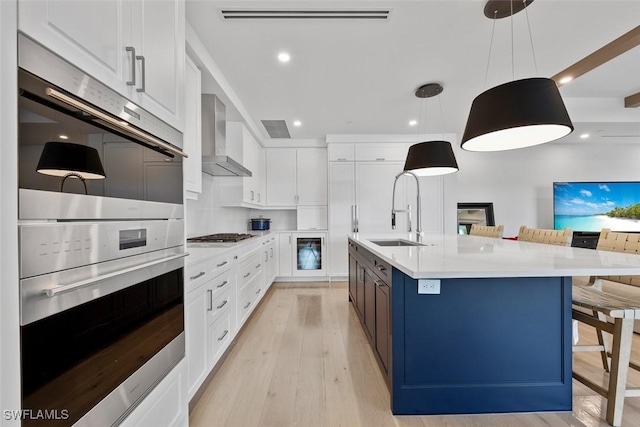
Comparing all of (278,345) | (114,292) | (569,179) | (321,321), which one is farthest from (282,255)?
(569,179)

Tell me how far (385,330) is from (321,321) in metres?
1.36

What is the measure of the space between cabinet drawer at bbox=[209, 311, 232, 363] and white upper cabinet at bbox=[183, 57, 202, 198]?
3.27 feet

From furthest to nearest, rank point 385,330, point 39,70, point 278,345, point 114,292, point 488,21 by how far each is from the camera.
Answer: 1. point 278,345
2. point 488,21
3. point 385,330
4. point 114,292
5. point 39,70

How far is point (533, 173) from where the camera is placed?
540cm

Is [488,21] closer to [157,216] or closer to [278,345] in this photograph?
[157,216]

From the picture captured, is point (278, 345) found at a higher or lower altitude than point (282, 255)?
lower

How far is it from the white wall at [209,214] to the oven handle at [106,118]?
1927mm

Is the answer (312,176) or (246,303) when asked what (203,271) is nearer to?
(246,303)

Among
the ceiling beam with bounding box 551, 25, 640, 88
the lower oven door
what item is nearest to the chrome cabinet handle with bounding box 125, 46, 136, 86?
the lower oven door

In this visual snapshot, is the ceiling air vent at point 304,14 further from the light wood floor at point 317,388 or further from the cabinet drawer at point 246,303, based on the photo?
the light wood floor at point 317,388

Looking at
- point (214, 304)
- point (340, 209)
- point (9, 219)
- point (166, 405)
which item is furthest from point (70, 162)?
point (340, 209)

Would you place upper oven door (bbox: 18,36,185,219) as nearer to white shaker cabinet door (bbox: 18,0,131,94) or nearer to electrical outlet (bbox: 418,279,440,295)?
white shaker cabinet door (bbox: 18,0,131,94)

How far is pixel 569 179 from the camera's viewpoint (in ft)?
17.6

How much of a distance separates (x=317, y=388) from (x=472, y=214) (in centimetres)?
475
